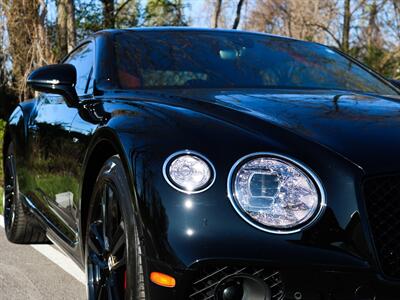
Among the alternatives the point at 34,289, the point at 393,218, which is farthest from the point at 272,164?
the point at 34,289

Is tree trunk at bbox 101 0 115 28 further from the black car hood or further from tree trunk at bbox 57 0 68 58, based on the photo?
the black car hood

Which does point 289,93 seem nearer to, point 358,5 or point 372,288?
point 372,288

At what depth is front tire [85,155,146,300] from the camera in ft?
8.15

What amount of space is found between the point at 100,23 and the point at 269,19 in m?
17.1

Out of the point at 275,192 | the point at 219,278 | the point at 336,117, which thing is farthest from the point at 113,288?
the point at 336,117

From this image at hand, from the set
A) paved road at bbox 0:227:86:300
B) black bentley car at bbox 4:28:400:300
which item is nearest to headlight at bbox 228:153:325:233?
black bentley car at bbox 4:28:400:300

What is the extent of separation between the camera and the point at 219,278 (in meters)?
2.23

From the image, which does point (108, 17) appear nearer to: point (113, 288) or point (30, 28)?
point (30, 28)

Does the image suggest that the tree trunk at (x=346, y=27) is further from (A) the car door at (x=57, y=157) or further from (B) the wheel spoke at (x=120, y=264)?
(B) the wheel spoke at (x=120, y=264)

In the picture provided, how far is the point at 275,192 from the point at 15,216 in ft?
10.6

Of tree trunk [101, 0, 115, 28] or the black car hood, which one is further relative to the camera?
tree trunk [101, 0, 115, 28]

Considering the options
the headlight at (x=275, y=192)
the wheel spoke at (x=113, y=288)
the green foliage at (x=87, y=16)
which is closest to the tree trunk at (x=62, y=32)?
the green foliage at (x=87, y=16)

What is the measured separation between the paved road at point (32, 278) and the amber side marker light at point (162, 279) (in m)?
1.66

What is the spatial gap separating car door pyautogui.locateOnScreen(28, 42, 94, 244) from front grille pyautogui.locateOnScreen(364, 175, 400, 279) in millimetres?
1540
